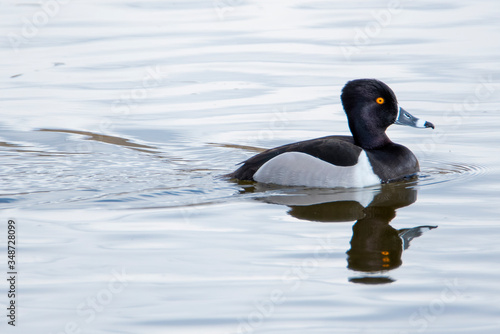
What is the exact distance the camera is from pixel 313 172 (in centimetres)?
902

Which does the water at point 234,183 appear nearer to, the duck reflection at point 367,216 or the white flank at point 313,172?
the duck reflection at point 367,216

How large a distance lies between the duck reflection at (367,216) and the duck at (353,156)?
0.13 metres

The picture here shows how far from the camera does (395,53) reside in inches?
591

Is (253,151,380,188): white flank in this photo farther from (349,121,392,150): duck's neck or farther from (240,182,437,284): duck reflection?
(349,121,392,150): duck's neck

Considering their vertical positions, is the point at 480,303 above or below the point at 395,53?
below

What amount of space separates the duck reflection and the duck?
13cm

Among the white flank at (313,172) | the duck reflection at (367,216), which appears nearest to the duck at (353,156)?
the white flank at (313,172)

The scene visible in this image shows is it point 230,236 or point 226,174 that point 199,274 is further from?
point 226,174

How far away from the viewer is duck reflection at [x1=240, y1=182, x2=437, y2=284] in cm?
668

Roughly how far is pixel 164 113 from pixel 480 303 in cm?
702

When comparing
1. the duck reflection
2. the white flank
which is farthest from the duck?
the duck reflection

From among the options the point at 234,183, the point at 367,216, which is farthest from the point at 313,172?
the point at 367,216

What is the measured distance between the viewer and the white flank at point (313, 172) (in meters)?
8.98

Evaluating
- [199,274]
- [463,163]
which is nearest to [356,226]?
[199,274]
